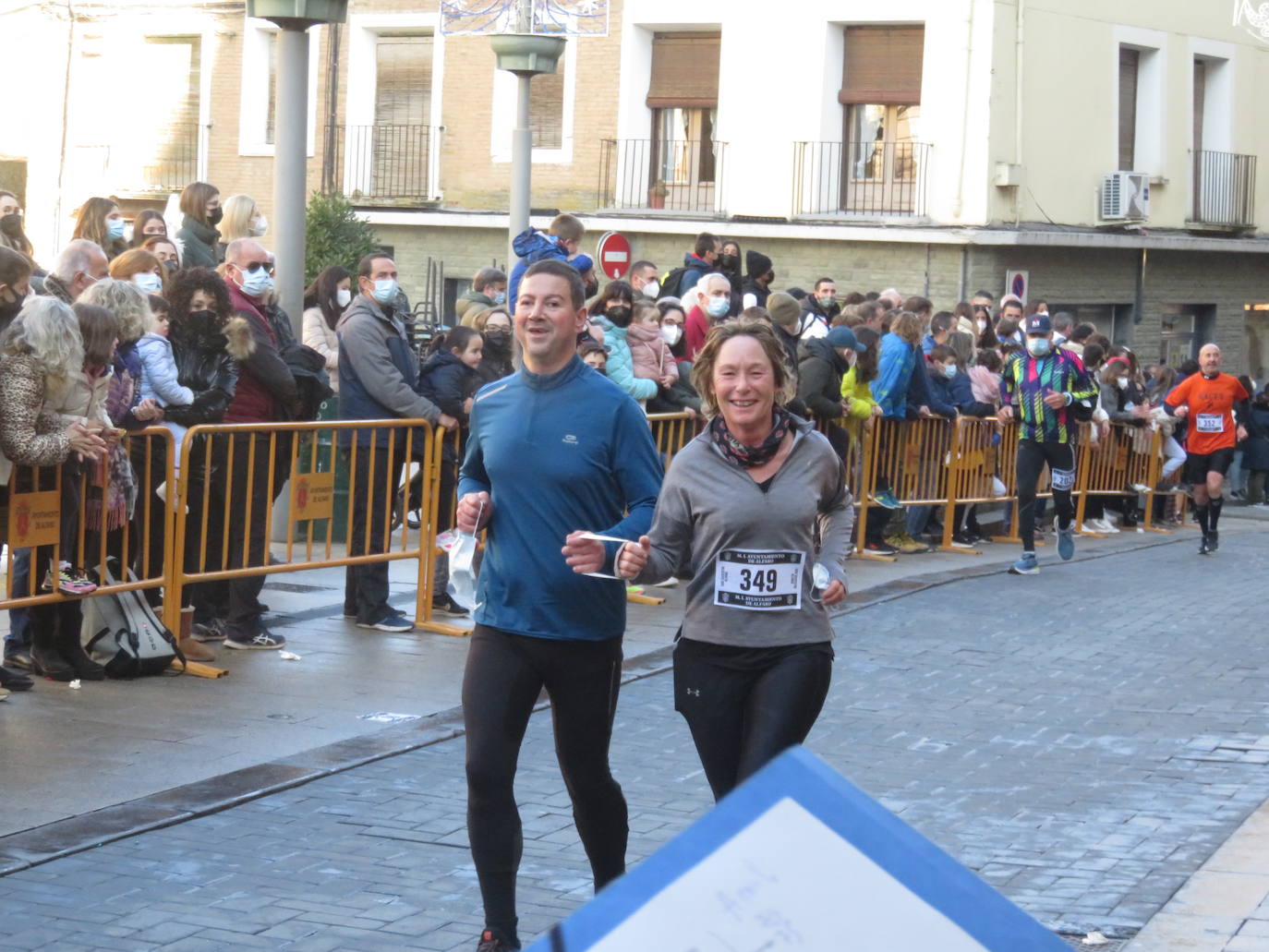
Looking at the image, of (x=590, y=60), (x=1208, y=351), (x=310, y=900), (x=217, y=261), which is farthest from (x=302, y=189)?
(x=590, y=60)

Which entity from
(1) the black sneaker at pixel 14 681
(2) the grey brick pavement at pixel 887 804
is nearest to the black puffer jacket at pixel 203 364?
(1) the black sneaker at pixel 14 681

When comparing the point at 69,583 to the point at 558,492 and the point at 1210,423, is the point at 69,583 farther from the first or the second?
the point at 1210,423

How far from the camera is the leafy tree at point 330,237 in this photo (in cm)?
2448

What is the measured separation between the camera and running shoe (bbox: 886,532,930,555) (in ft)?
52.6

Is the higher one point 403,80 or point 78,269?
point 403,80

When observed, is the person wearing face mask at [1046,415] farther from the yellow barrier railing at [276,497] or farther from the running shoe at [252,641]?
the running shoe at [252,641]

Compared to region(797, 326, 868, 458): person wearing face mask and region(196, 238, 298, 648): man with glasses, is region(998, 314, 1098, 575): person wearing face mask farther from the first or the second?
region(196, 238, 298, 648): man with glasses

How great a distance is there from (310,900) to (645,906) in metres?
4.14

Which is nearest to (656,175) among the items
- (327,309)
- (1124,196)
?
(1124,196)

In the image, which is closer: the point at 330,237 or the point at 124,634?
the point at 124,634

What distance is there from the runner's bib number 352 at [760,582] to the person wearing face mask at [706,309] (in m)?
8.48

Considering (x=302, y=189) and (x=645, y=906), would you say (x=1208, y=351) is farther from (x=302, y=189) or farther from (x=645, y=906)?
(x=645, y=906)

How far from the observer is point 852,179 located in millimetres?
26016

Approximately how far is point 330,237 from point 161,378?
1579 cm
